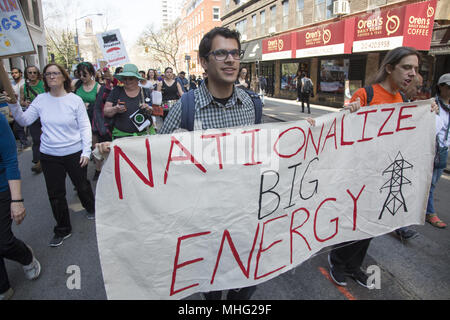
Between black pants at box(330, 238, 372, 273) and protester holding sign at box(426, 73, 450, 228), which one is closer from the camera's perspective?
black pants at box(330, 238, 372, 273)

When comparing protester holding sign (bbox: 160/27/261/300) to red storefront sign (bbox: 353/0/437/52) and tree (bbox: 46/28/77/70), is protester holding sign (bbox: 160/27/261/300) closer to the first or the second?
red storefront sign (bbox: 353/0/437/52)

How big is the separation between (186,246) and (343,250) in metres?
1.56

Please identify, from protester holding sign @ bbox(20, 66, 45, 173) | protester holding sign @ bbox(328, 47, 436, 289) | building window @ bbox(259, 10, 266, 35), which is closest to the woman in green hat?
protester holding sign @ bbox(328, 47, 436, 289)

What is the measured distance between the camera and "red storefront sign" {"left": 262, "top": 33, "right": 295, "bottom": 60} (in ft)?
60.2

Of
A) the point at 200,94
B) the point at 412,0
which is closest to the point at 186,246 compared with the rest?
the point at 200,94

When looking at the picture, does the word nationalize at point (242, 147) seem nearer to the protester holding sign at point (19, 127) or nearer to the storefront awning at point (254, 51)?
the protester holding sign at point (19, 127)

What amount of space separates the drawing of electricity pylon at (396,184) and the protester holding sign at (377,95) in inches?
14.0

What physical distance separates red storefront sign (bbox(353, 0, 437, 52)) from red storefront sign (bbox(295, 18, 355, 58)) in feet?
2.38

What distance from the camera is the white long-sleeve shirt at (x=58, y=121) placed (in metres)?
3.20

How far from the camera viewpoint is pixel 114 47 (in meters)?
8.02

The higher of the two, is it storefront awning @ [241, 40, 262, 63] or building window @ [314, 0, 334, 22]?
building window @ [314, 0, 334, 22]

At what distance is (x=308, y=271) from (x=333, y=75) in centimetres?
1557
